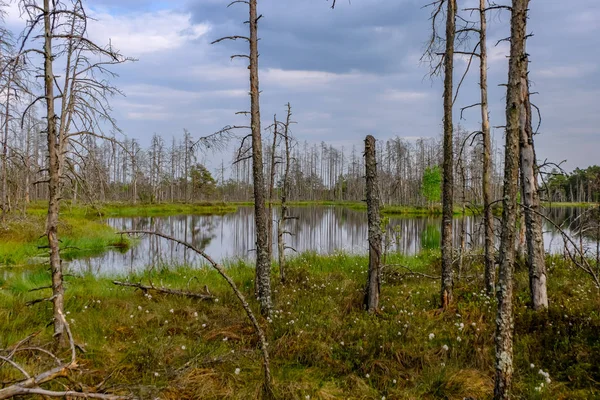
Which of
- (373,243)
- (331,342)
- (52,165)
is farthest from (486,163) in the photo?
(52,165)

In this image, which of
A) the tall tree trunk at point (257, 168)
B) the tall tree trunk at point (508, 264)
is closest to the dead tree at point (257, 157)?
the tall tree trunk at point (257, 168)

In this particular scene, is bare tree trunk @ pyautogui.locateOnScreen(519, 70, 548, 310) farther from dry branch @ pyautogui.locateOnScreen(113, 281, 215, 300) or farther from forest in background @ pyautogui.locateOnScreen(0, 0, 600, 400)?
dry branch @ pyautogui.locateOnScreen(113, 281, 215, 300)

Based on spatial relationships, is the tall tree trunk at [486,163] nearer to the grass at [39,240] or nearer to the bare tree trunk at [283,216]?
the bare tree trunk at [283,216]

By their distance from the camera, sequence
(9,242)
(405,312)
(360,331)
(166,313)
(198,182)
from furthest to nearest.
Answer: (198,182) < (9,242) < (166,313) < (405,312) < (360,331)

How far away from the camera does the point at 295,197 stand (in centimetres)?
10462

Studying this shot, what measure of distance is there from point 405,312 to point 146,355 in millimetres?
4831

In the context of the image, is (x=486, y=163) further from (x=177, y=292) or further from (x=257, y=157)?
(x=177, y=292)

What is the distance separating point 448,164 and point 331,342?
445cm

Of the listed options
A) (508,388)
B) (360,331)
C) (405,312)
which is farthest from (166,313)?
(508,388)

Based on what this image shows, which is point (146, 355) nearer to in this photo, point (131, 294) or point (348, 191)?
point (131, 294)

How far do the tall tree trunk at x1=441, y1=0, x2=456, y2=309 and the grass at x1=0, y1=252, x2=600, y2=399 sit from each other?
533mm

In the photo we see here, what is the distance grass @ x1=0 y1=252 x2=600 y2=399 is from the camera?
15.6ft

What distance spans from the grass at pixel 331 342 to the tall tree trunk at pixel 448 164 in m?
0.53

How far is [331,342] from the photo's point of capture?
6.14 meters
